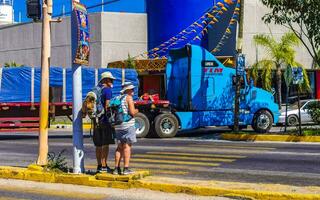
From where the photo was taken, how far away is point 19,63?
41406 millimetres

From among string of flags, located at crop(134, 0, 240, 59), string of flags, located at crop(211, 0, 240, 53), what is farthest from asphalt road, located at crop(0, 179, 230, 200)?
string of flags, located at crop(134, 0, 240, 59)

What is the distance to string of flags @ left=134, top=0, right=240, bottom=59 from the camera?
109 ft

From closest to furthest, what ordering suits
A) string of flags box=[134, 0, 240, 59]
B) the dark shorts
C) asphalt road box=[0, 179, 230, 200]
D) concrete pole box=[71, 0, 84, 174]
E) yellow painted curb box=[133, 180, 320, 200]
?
1. yellow painted curb box=[133, 180, 320, 200]
2. asphalt road box=[0, 179, 230, 200]
3. the dark shorts
4. concrete pole box=[71, 0, 84, 174]
5. string of flags box=[134, 0, 240, 59]

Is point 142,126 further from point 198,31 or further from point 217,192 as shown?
point 198,31

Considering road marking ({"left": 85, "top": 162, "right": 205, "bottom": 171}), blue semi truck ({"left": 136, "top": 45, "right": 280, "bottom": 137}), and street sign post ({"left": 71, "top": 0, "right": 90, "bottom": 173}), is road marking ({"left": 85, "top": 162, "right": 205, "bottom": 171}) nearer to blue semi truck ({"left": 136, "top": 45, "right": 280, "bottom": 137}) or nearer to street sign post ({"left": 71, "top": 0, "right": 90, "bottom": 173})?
street sign post ({"left": 71, "top": 0, "right": 90, "bottom": 173})

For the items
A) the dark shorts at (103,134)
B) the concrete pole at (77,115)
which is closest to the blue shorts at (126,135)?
the dark shorts at (103,134)

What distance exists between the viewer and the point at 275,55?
31.0 meters

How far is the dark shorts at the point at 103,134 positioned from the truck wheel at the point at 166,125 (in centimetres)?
1143

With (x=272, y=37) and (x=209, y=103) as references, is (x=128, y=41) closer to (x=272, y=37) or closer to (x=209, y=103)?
(x=272, y=37)

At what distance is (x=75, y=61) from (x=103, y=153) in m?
1.72

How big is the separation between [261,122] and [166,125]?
4.08 metres

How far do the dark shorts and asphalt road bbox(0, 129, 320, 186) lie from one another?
171 centimetres

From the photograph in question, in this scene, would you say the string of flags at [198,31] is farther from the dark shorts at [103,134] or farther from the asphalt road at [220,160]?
the dark shorts at [103,134]

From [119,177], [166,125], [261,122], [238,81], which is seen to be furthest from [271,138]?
[119,177]
